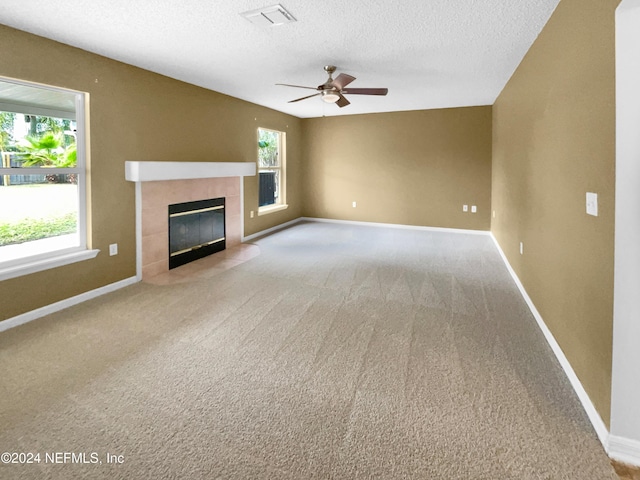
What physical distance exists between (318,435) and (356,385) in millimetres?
461

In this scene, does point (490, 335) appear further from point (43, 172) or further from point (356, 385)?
point (43, 172)

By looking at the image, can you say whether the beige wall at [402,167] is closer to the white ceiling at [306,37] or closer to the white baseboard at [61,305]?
the white ceiling at [306,37]

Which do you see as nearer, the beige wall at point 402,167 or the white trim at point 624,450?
the white trim at point 624,450

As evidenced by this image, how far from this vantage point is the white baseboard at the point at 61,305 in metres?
2.87

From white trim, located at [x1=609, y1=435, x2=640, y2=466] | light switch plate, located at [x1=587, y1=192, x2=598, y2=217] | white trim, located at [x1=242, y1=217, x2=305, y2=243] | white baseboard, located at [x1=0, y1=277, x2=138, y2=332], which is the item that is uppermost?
light switch plate, located at [x1=587, y1=192, x2=598, y2=217]

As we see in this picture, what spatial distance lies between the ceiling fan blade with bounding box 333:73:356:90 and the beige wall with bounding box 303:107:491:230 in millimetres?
3541

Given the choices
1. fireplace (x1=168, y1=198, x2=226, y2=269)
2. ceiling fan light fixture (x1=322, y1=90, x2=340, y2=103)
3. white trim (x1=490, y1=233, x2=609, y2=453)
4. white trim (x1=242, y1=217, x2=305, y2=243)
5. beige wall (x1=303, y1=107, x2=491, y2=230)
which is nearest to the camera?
white trim (x1=490, y1=233, x2=609, y2=453)

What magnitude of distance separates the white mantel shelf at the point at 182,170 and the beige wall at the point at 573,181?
148 inches

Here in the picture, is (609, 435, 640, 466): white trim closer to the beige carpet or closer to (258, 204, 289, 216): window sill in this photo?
the beige carpet

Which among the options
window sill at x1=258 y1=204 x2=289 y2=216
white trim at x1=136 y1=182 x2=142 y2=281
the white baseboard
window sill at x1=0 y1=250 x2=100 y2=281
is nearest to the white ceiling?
white trim at x1=136 y1=182 x2=142 y2=281

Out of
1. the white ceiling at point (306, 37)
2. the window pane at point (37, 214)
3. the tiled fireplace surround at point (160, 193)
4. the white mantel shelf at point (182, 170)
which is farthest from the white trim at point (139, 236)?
the white ceiling at point (306, 37)

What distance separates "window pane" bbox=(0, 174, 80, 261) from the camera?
2.98 metres

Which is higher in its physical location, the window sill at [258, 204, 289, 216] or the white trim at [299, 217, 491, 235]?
the window sill at [258, 204, 289, 216]

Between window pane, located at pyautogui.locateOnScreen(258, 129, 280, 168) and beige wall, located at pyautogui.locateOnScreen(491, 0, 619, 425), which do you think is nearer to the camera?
beige wall, located at pyautogui.locateOnScreen(491, 0, 619, 425)
